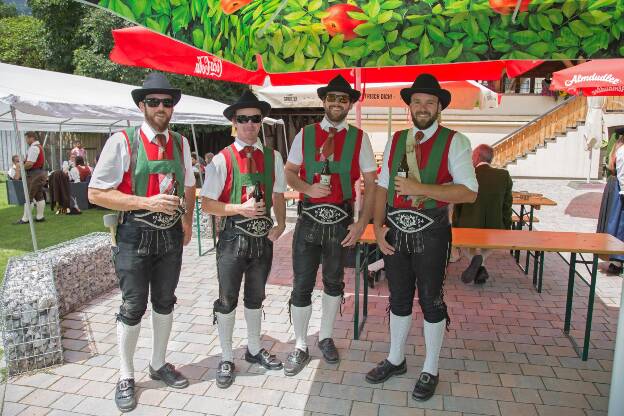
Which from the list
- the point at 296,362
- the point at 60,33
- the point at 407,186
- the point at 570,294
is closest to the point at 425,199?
the point at 407,186

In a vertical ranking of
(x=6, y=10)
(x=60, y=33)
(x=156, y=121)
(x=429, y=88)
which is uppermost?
(x=6, y=10)

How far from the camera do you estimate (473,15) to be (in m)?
2.99

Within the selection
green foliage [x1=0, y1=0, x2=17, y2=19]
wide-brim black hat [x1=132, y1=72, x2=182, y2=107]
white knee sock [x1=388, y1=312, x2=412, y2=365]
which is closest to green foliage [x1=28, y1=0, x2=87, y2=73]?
wide-brim black hat [x1=132, y1=72, x2=182, y2=107]

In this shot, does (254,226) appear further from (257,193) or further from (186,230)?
(186,230)

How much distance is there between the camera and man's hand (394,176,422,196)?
3025mm

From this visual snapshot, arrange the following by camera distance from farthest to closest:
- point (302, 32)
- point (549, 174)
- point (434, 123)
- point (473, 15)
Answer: point (549, 174)
point (302, 32)
point (434, 123)
point (473, 15)

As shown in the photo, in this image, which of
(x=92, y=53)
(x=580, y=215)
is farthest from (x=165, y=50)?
(x=92, y=53)

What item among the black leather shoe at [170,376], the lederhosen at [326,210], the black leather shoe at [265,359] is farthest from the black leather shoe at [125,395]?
the lederhosen at [326,210]

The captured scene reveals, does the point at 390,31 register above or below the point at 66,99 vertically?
above

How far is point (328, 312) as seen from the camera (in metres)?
3.85

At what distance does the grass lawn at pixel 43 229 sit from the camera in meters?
7.84

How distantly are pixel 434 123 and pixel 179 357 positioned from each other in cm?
279

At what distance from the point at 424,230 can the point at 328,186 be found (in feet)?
2.48

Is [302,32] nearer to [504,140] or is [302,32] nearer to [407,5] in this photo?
[407,5]
